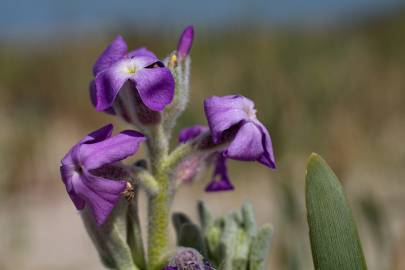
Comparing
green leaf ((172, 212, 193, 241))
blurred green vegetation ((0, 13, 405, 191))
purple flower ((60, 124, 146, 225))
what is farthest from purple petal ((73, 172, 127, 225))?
blurred green vegetation ((0, 13, 405, 191))

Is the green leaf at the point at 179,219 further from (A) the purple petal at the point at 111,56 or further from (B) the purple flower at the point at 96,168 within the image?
(A) the purple petal at the point at 111,56

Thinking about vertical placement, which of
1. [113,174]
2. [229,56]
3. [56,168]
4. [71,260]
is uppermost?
[229,56]

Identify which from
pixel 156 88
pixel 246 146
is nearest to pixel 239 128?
pixel 246 146

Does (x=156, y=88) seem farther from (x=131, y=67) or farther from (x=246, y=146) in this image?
(x=246, y=146)

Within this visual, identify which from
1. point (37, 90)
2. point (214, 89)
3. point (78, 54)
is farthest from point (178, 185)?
point (78, 54)

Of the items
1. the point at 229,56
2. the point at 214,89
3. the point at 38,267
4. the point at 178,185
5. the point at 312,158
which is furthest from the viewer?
the point at 229,56

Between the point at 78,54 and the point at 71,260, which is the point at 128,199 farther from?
the point at 78,54

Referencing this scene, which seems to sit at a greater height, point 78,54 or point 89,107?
point 78,54
